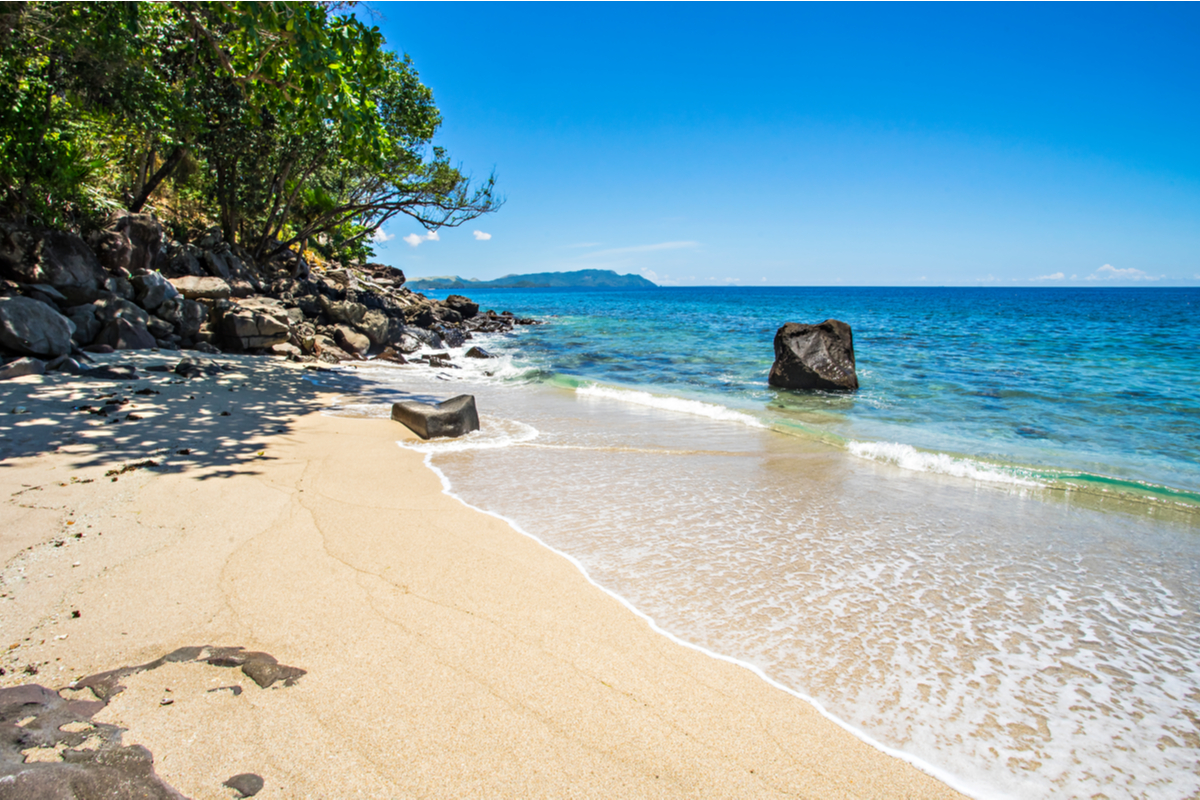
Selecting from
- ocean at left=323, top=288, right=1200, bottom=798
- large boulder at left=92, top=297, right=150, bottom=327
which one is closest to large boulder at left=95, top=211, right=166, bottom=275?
large boulder at left=92, top=297, right=150, bottom=327

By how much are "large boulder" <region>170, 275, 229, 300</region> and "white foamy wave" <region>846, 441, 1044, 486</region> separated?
14.5 metres

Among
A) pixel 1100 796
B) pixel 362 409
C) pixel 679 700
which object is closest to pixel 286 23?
pixel 362 409

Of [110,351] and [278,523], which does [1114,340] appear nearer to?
[278,523]

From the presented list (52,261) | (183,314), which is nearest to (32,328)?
(52,261)

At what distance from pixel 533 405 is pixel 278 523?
6.94m

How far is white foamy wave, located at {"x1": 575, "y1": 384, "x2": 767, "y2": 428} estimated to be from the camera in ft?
33.7

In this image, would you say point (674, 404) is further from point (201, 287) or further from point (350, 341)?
point (201, 287)

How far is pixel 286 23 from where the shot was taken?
7.41 meters

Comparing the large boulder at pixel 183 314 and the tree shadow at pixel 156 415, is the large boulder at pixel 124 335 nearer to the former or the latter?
the tree shadow at pixel 156 415

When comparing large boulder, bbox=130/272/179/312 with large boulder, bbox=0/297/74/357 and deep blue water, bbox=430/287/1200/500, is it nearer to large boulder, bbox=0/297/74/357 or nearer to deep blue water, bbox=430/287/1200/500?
large boulder, bbox=0/297/74/357

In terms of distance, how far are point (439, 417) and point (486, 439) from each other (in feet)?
2.35

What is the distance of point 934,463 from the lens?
24.0 ft

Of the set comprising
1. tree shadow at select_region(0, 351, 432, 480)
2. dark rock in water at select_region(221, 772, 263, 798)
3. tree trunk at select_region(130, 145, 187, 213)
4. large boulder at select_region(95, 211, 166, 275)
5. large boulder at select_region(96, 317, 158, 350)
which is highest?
tree trunk at select_region(130, 145, 187, 213)

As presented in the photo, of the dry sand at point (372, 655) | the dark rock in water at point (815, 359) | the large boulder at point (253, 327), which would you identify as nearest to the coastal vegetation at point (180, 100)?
the large boulder at point (253, 327)
